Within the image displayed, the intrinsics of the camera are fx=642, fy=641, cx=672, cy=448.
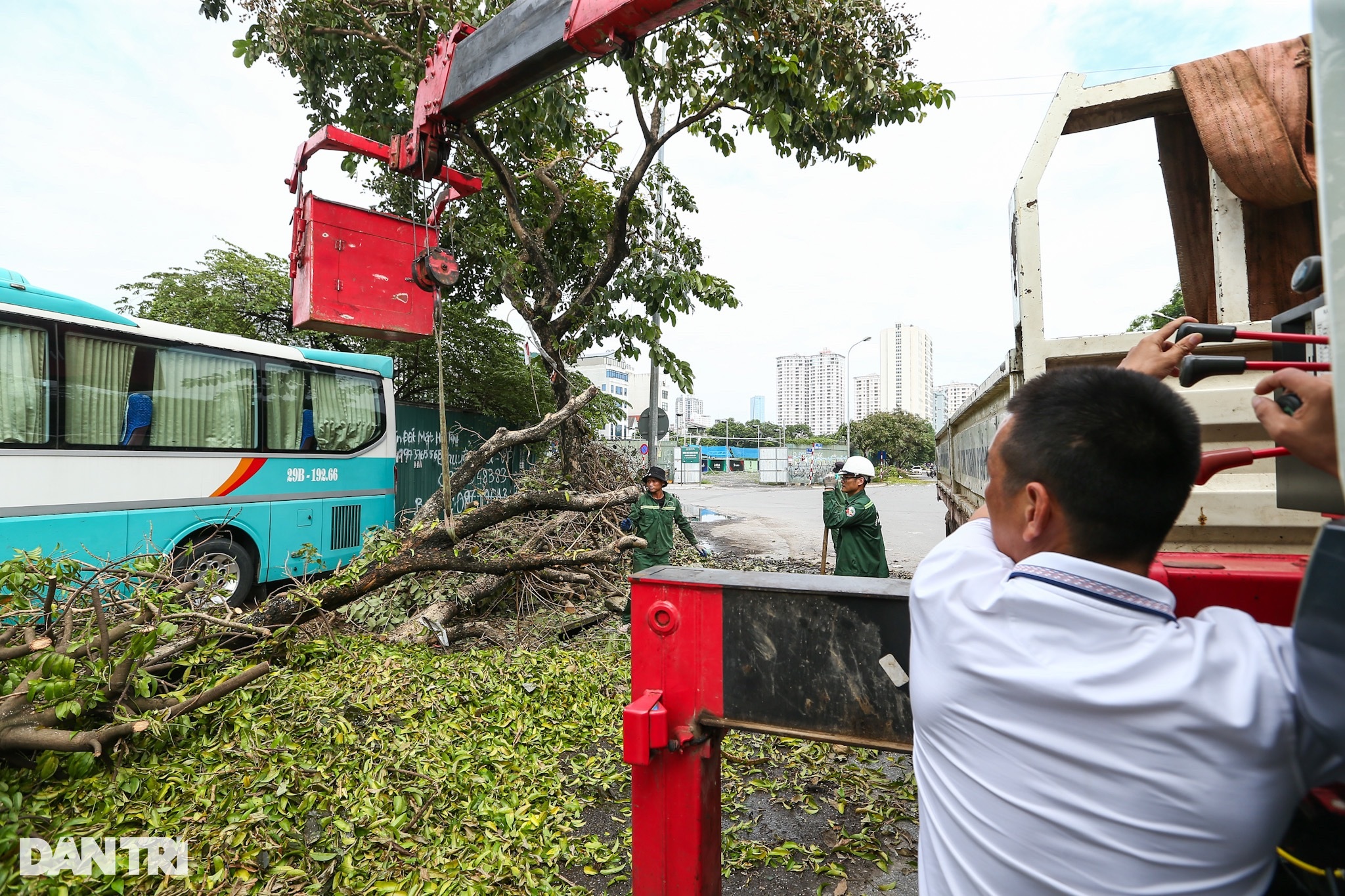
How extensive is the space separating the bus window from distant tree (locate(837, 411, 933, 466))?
125 ft

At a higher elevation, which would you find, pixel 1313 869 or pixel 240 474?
pixel 240 474

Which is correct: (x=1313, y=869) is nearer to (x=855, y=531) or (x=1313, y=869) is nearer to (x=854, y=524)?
(x=854, y=524)

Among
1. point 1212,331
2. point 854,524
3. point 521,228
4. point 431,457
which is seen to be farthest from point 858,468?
point 431,457

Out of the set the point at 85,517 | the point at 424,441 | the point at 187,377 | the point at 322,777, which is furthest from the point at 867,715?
the point at 424,441

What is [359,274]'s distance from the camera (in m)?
4.53

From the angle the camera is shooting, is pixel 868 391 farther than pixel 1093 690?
Yes

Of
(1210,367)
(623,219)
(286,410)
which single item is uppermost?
(623,219)

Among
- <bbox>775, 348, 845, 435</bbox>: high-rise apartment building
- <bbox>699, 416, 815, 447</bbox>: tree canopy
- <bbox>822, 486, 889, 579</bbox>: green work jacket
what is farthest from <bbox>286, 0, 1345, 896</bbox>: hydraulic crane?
<bbox>775, 348, 845, 435</bbox>: high-rise apartment building

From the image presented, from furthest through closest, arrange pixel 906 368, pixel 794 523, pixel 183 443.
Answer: pixel 906 368 < pixel 794 523 < pixel 183 443

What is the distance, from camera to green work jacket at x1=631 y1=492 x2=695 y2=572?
247 inches

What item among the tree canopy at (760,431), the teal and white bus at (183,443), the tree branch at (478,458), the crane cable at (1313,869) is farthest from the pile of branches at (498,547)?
the tree canopy at (760,431)

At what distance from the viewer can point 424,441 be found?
12133 mm

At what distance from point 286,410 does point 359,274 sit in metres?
3.71

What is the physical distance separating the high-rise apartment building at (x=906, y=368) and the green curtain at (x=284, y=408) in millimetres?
67541
